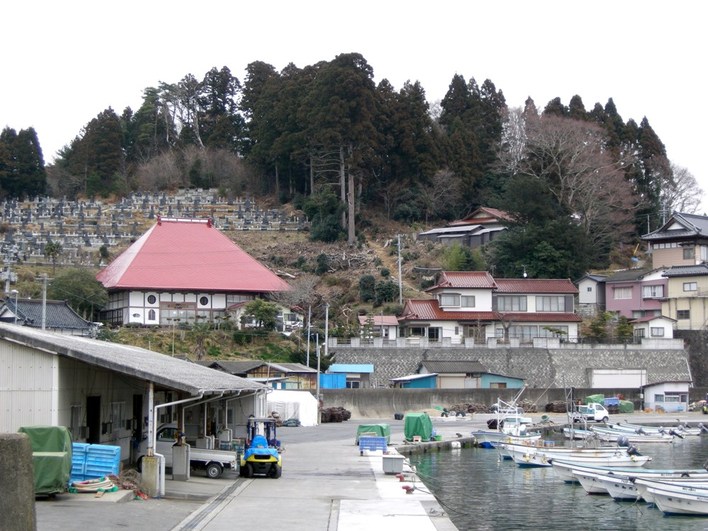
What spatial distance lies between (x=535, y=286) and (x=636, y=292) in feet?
26.8

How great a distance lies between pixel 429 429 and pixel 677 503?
57.3ft

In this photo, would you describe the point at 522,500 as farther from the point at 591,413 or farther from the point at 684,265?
the point at 684,265

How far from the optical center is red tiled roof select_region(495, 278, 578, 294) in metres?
64.1

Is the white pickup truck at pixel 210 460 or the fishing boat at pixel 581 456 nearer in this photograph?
the white pickup truck at pixel 210 460

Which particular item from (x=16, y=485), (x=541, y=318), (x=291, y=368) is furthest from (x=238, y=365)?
(x=16, y=485)

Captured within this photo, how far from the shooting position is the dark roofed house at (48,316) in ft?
162

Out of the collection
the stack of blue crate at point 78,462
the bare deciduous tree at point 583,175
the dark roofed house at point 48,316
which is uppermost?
the bare deciduous tree at point 583,175

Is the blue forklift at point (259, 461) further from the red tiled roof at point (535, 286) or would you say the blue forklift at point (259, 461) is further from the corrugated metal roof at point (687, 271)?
the corrugated metal roof at point (687, 271)

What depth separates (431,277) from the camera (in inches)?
2758

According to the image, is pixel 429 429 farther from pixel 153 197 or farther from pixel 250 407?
pixel 153 197

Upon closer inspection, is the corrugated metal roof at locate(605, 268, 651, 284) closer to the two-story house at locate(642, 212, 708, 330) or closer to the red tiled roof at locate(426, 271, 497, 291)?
the two-story house at locate(642, 212, 708, 330)

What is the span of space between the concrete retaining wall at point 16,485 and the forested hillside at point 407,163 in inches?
2364

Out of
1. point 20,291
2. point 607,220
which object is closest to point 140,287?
point 20,291

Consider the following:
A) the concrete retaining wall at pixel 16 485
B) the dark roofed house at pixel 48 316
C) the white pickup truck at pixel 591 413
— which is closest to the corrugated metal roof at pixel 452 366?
the white pickup truck at pixel 591 413
